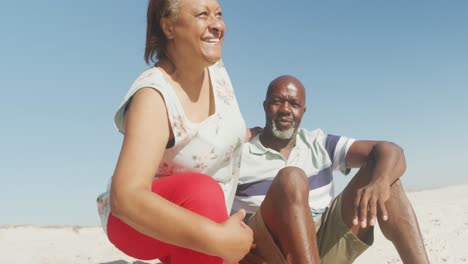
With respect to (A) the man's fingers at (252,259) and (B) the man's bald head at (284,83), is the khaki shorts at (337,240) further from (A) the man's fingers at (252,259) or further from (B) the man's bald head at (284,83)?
(B) the man's bald head at (284,83)

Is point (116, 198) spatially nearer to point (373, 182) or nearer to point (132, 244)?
point (132, 244)

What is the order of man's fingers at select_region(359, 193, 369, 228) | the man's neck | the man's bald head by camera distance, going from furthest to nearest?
the man's bald head < the man's neck < man's fingers at select_region(359, 193, 369, 228)

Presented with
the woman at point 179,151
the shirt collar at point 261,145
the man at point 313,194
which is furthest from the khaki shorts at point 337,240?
the woman at point 179,151

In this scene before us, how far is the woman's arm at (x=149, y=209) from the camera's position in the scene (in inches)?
66.5

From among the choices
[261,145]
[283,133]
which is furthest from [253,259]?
[283,133]

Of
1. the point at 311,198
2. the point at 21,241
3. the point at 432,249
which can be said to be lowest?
the point at 21,241

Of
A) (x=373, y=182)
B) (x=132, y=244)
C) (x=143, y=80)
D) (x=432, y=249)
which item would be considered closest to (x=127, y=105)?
(x=143, y=80)

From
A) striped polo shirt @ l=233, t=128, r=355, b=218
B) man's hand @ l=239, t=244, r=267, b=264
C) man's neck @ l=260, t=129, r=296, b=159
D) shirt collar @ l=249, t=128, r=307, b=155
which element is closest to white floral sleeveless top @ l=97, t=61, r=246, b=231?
man's hand @ l=239, t=244, r=267, b=264

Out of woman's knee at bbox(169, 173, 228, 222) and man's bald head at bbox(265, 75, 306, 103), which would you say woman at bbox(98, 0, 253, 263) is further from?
man's bald head at bbox(265, 75, 306, 103)

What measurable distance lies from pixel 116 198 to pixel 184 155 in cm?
43

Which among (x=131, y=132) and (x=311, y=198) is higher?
(x=131, y=132)

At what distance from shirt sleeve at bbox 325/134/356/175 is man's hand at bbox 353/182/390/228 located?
2.13ft

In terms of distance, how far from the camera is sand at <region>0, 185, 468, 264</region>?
5.56 m

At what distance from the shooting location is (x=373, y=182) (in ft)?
8.89
